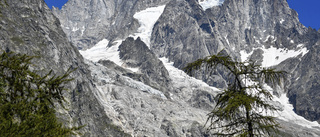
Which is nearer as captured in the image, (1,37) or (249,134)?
(249,134)

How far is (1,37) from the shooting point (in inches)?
7279

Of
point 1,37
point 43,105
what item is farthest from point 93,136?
point 43,105

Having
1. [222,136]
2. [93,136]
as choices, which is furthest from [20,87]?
[93,136]

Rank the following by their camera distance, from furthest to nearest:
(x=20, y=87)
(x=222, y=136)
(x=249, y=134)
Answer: (x=20, y=87)
(x=222, y=136)
(x=249, y=134)

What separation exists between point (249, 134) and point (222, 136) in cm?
95

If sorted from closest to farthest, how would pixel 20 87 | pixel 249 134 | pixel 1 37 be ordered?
pixel 249 134, pixel 20 87, pixel 1 37

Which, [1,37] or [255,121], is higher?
[1,37]

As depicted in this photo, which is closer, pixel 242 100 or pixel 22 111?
pixel 242 100

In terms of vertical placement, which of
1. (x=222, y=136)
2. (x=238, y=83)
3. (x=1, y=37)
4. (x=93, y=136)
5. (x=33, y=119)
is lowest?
(x=93, y=136)

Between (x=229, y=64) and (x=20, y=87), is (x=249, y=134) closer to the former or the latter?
(x=229, y=64)

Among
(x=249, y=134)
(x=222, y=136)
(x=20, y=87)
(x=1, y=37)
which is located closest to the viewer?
(x=249, y=134)

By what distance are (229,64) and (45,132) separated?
6147mm

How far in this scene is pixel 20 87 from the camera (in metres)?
11.1

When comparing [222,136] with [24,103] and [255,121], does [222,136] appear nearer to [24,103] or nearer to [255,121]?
[255,121]
